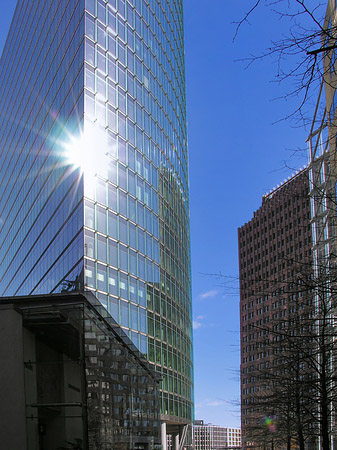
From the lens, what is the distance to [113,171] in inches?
1558

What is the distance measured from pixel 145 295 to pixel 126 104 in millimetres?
13322

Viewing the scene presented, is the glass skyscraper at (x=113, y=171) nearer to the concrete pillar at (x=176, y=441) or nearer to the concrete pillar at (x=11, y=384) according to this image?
the concrete pillar at (x=176, y=441)

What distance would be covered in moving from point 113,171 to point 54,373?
68.5 ft

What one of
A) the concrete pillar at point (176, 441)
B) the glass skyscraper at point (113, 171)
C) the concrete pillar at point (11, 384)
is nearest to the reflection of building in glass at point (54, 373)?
the concrete pillar at point (11, 384)

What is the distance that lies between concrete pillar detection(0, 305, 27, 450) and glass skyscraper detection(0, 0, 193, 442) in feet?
49.1

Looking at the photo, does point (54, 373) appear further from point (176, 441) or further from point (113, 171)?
point (176, 441)

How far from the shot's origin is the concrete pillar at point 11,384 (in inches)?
735

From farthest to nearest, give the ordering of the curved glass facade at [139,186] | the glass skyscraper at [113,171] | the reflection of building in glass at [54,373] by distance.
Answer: the glass skyscraper at [113,171] < the curved glass facade at [139,186] < the reflection of building in glass at [54,373]

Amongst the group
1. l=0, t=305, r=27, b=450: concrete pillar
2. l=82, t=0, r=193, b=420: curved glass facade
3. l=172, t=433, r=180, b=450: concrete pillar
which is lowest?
l=172, t=433, r=180, b=450: concrete pillar

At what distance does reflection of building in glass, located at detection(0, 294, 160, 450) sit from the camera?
62.5ft

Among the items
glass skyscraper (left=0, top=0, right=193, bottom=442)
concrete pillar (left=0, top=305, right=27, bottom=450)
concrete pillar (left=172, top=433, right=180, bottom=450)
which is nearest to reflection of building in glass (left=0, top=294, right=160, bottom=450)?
concrete pillar (left=0, top=305, right=27, bottom=450)

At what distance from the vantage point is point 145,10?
4897 cm

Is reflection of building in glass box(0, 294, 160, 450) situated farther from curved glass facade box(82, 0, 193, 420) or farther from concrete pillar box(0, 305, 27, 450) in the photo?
curved glass facade box(82, 0, 193, 420)

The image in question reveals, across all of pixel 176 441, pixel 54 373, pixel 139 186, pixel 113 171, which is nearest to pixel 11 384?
pixel 54 373
